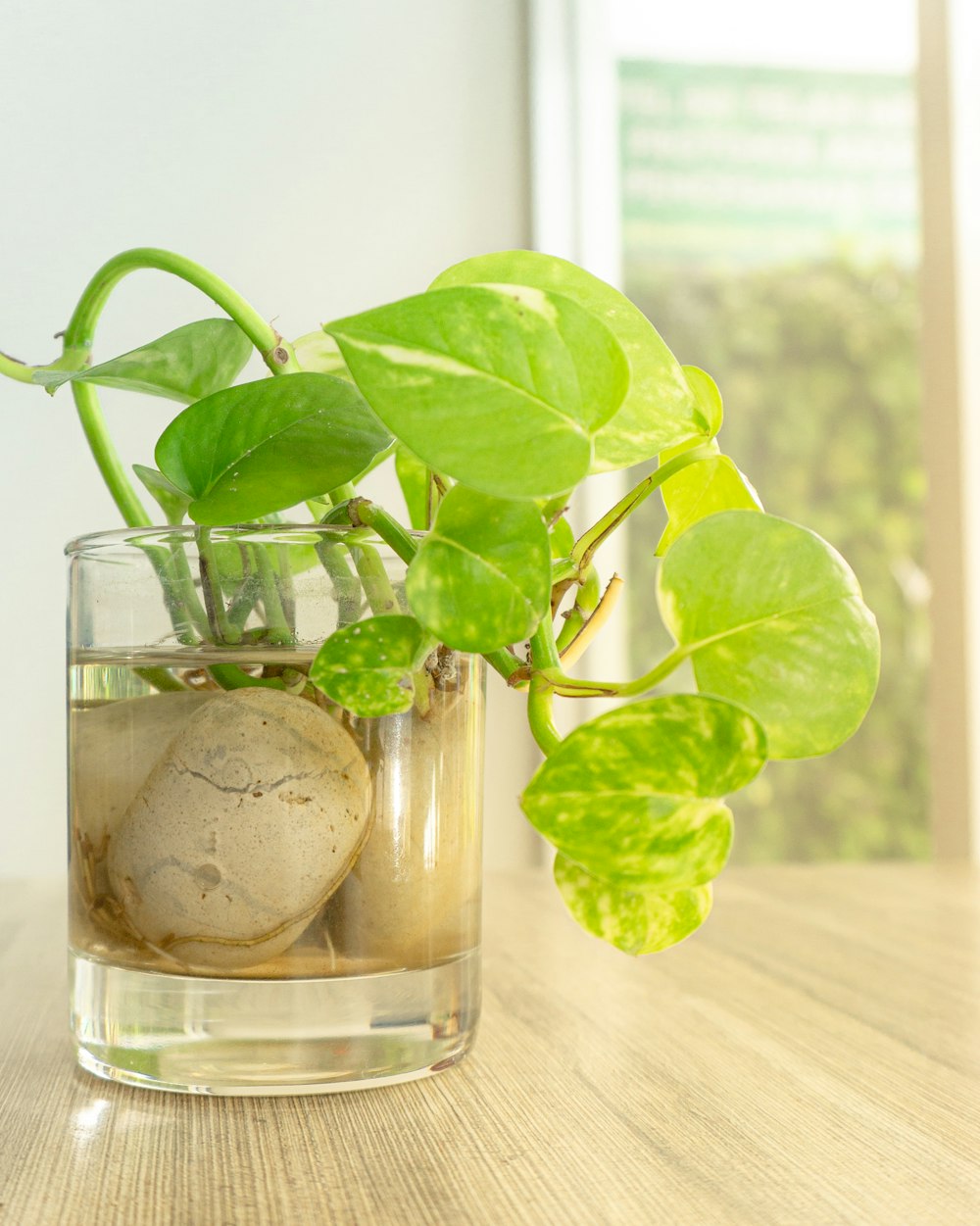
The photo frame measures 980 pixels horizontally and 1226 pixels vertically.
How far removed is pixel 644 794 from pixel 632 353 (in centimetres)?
12

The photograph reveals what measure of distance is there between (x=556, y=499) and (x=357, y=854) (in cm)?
11

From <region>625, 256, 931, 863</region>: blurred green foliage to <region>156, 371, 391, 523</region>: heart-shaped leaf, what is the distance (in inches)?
87.7

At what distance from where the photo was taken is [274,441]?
31 cm

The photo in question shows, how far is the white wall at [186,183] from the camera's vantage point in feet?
3.03

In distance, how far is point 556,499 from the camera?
1.09 feet

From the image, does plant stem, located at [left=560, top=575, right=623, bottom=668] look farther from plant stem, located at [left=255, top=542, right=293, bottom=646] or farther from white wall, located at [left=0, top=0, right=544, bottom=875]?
white wall, located at [left=0, top=0, right=544, bottom=875]

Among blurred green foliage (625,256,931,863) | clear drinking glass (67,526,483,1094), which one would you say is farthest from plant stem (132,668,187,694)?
blurred green foliage (625,256,931,863)

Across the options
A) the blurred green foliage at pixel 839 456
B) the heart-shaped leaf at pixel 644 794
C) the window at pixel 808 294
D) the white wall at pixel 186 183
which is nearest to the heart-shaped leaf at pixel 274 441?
the heart-shaped leaf at pixel 644 794

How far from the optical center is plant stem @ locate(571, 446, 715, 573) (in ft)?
1.07

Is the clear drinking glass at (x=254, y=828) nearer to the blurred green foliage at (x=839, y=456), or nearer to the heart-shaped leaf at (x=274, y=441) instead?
the heart-shaped leaf at (x=274, y=441)

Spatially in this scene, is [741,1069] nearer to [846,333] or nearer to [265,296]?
[265,296]

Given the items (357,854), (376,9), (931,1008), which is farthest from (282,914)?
(376,9)

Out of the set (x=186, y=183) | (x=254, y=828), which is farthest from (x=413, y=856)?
(x=186, y=183)

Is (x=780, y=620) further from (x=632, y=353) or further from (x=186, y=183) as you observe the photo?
(x=186, y=183)
